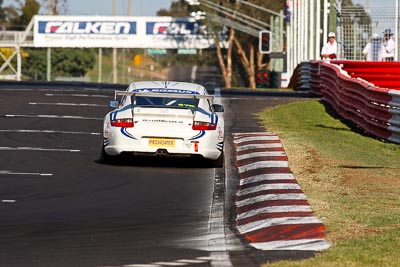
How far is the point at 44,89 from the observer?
35031 mm

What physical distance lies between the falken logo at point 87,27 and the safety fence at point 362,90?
186 feet

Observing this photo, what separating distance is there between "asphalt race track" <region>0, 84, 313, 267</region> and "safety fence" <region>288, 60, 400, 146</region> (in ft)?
7.85

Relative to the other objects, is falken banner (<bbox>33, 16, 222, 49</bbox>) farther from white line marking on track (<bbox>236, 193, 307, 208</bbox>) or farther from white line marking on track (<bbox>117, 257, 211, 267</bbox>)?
white line marking on track (<bbox>117, 257, 211, 267</bbox>)

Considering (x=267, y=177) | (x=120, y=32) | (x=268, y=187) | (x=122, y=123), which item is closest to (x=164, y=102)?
(x=122, y=123)

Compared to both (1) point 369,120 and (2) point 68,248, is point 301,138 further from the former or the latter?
(2) point 68,248

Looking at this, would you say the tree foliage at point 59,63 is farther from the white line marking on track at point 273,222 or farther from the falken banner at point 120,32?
the white line marking on track at point 273,222

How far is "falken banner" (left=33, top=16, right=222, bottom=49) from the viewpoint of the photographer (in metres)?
96.1

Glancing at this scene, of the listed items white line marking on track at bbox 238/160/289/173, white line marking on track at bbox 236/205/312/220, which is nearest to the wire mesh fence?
white line marking on track at bbox 238/160/289/173


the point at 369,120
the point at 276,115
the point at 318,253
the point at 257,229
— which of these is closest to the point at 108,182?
the point at 257,229

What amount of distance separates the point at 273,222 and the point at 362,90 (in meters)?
13.0

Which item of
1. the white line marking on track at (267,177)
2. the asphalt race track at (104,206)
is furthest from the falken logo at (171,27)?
the white line marking on track at (267,177)

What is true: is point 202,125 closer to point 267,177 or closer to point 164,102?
point 164,102

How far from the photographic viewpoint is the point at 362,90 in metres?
24.0

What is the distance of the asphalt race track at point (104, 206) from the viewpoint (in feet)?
32.4
